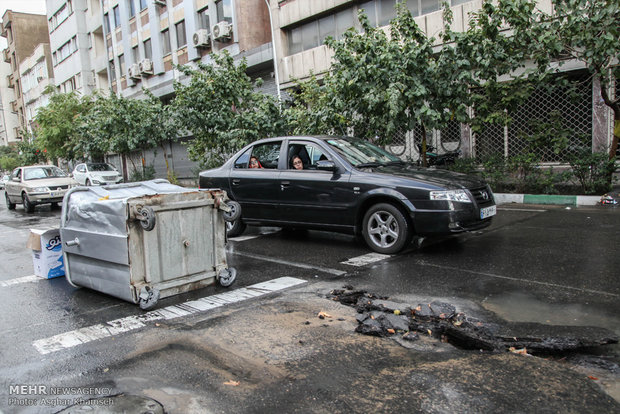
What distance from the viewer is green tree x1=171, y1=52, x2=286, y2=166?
1482 cm

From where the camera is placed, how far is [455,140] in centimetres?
1552

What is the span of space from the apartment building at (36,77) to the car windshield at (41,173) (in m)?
37.2

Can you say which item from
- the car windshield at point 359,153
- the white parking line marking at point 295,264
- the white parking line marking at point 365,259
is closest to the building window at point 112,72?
the car windshield at point 359,153

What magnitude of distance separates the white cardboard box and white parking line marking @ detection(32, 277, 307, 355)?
2425 mm

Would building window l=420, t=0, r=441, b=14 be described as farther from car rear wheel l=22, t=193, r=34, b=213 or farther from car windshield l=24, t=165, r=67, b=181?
car rear wheel l=22, t=193, r=34, b=213

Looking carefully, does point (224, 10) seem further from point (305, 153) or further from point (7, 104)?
point (7, 104)

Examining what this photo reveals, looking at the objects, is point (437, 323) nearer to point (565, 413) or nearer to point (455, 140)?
point (565, 413)

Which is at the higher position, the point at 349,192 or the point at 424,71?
the point at 424,71

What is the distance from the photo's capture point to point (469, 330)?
3.92m

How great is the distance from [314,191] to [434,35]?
10986 mm

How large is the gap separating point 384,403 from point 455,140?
45.3 feet

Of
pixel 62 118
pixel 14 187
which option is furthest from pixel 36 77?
pixel 14 187

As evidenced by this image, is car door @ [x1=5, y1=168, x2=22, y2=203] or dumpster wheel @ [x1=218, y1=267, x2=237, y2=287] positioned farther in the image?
car door @ [x1=5, y1=168, x2=22, y2=203]

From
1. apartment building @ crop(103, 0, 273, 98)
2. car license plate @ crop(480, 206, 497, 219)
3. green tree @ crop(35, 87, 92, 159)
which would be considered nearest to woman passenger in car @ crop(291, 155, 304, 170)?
car license plate @ crop(480, 206, 497, 219)
